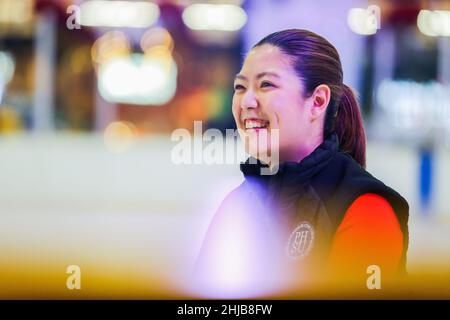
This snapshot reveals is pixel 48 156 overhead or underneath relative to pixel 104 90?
underneath

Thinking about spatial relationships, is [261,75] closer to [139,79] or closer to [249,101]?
[249,101]

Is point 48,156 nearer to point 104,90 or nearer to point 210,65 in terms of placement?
point 104,90

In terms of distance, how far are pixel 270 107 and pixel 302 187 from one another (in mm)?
297

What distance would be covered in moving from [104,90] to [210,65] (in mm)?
412

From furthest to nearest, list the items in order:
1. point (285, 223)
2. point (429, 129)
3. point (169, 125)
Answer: point (429, 129) < point (169, 125) < point (285, 223)

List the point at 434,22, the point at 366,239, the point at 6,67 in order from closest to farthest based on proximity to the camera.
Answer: the point at 366,239 < the point at 434,22 < the point at 6,67

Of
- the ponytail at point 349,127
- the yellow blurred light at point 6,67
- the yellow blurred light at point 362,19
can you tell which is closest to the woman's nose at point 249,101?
the ponytail at point 349,127

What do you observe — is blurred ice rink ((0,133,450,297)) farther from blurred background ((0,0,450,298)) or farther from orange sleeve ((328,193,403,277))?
orange sleeve ((328,193,403,277))

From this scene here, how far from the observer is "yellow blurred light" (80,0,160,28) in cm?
265

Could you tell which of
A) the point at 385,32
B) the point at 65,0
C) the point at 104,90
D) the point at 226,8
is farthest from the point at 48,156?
the point at 385,32

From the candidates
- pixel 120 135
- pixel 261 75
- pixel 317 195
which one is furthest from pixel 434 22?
pixel 120 135

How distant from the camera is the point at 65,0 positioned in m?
2.68

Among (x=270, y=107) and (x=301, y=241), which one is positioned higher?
(x=270, y=107)

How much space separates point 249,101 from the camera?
8.43 feet
